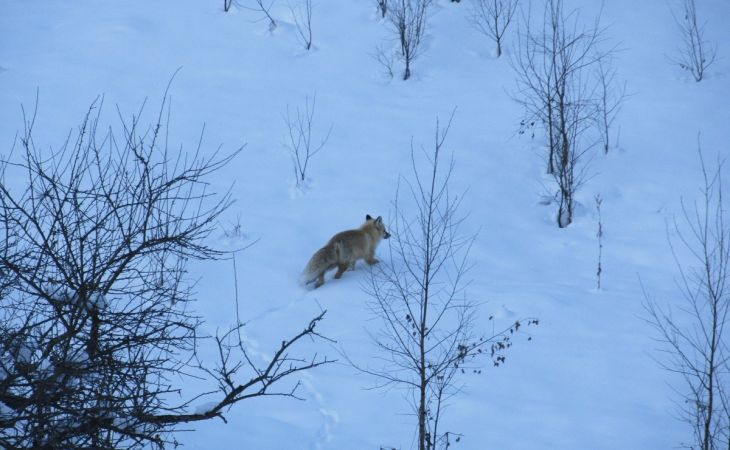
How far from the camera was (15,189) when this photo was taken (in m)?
13.2

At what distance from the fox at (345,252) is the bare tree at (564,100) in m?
3.78

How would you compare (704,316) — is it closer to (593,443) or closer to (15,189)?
(593,443)

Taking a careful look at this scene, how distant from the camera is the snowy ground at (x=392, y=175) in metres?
8.41

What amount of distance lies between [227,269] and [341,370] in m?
3.44

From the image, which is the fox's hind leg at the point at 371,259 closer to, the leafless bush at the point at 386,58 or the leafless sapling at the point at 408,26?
the leafless sapling at the point at 408,26

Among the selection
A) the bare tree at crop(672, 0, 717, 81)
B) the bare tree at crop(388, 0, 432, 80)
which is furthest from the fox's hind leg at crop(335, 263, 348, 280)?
the bare tree at crop(672, 0, 717, 81)

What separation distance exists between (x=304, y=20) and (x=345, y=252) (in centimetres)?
1055

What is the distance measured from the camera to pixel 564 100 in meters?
15.4

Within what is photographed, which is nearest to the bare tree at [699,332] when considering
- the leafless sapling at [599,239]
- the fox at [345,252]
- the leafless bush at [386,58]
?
the leafless sapling at [599,239]

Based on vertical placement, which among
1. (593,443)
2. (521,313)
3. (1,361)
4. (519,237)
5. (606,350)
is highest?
(519,237)

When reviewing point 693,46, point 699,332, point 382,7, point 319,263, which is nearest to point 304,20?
point 382,7

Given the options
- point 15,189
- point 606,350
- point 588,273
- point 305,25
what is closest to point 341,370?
point 606,350

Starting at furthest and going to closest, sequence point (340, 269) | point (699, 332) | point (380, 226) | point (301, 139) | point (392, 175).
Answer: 1. point (301, 139)
2. point (392, 175)
3. point (380, 226)
4. point (340, 269)
5. point (699, 332)

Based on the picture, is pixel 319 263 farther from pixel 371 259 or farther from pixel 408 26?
pixel 408 26
